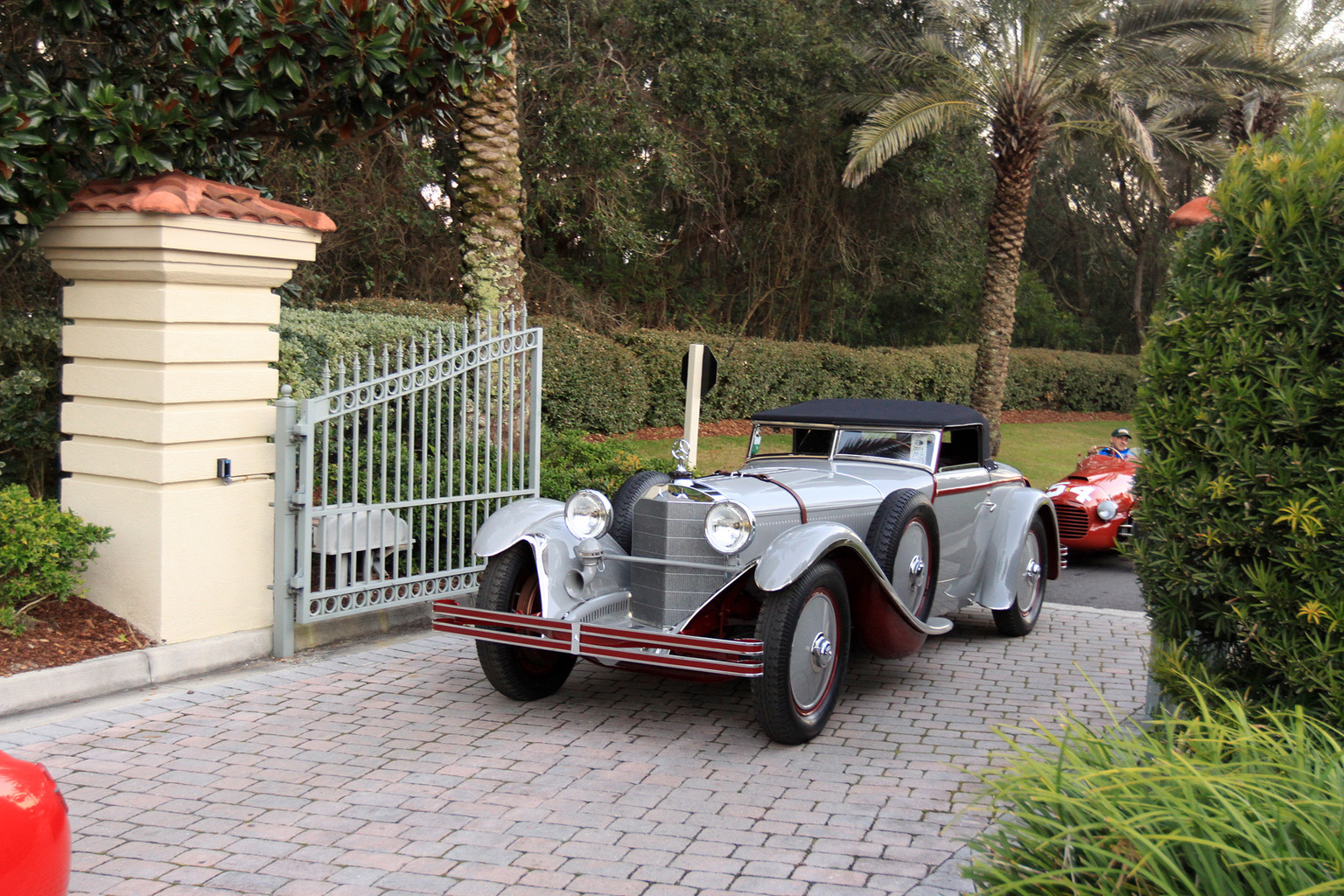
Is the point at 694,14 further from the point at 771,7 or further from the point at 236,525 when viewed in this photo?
the point at 236,525

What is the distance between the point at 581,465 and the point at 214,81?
13.3ft

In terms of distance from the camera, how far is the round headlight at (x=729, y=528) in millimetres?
5188

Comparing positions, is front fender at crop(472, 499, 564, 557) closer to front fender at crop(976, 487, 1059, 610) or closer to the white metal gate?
the white metal gate

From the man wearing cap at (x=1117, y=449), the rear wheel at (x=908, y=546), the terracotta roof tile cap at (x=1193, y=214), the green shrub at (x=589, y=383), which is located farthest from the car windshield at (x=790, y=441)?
the green shrub at (x=589, y=383)

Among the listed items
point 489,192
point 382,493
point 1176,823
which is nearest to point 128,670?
point 382,493

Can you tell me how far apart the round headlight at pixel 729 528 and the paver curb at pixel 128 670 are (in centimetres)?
287

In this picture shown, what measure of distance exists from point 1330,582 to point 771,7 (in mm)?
14834

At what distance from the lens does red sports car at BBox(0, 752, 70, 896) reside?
7.89 ft

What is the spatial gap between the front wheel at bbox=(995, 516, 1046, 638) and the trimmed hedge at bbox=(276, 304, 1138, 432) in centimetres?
387

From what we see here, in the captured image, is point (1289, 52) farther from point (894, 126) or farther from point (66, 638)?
point (66, 638)

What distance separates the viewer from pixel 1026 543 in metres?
7.49

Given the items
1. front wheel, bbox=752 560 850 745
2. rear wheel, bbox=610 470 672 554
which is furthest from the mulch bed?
front wheel, bbox=752 560 850 745

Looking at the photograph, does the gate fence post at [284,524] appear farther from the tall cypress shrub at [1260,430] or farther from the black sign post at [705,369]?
the tall cypress shrub at [1260,430]

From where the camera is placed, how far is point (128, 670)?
5570mm
